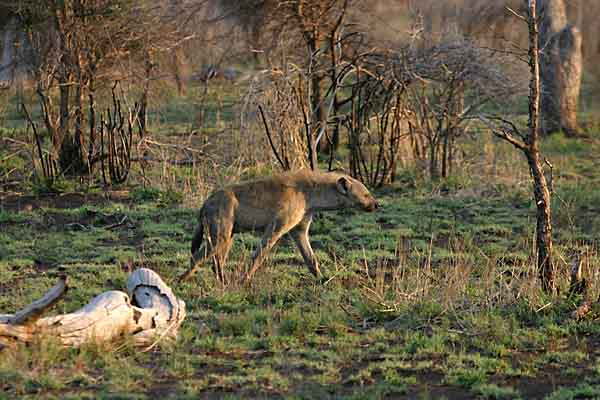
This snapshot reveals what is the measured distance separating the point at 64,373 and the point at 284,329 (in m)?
1.86

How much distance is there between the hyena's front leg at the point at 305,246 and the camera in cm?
915

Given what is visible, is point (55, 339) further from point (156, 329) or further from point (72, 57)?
point (72, 57)

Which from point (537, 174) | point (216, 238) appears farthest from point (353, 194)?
point (537, 174)

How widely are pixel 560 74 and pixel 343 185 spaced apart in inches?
437

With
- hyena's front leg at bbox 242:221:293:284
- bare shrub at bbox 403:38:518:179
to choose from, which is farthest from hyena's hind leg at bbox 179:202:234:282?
bare shrub at bbox 403:38:518:179

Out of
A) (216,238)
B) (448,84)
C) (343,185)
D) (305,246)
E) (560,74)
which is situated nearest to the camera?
(216,238)

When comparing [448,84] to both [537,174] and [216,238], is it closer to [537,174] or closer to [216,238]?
[537,174]

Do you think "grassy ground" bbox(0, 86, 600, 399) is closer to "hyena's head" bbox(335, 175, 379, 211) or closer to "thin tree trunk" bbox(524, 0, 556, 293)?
"thin tree trunk" bbox(524, 0, 556, 293)

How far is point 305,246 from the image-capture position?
9250 millimetres

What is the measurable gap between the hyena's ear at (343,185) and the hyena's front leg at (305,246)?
1.41 feet

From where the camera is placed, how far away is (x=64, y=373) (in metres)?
6.08

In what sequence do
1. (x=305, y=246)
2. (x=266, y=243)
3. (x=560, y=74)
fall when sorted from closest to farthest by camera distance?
1. (x=266, y=243)
2. (x=305, y=246)
3. (x=560, y=74)

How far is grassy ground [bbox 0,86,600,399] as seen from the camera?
20.0ft

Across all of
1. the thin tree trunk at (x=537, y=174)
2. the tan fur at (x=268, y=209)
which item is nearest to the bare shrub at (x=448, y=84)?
the tan fur at (x=268, y=209)
